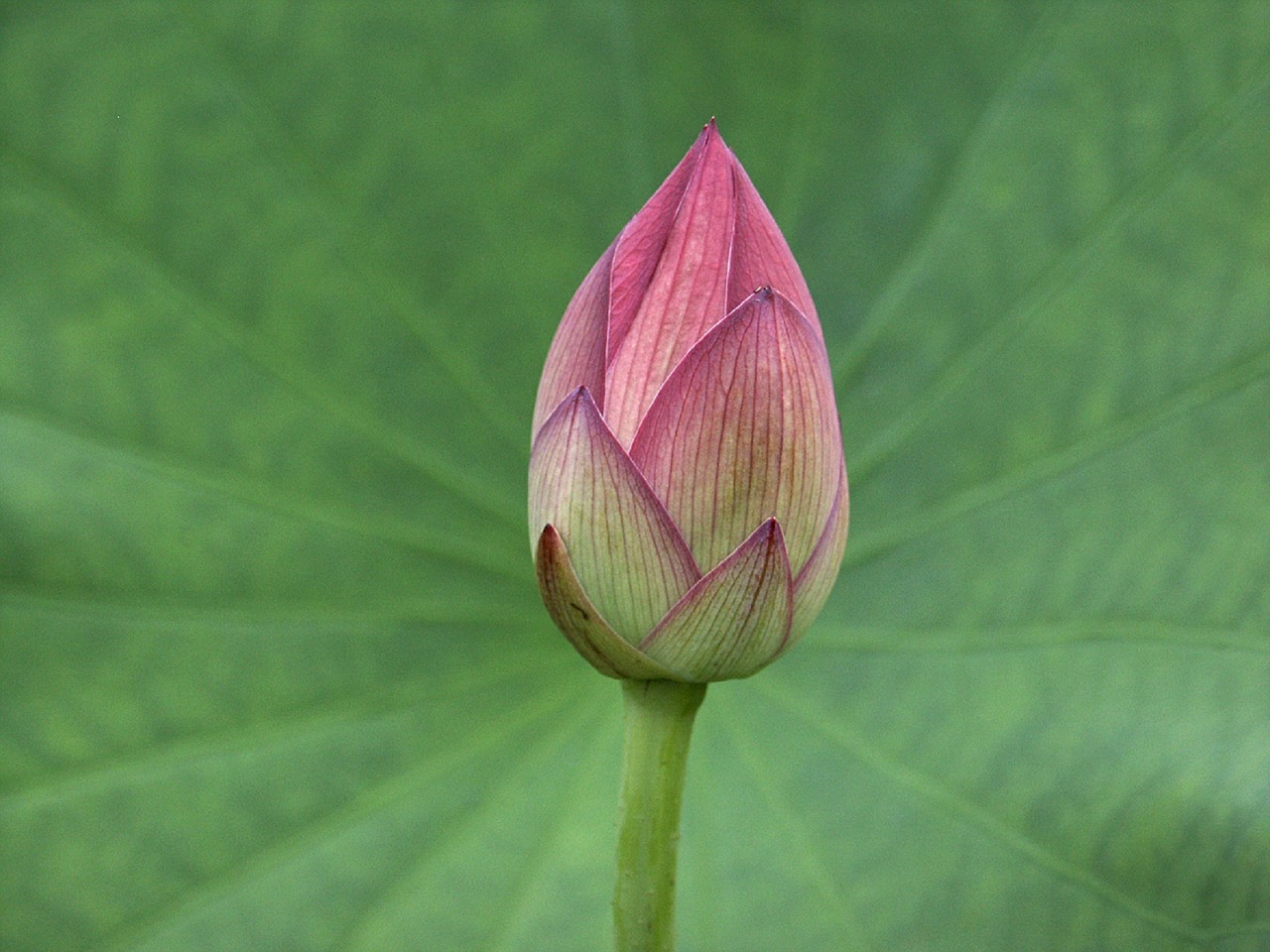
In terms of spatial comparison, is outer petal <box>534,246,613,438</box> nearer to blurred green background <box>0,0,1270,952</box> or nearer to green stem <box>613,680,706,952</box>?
green stem <box>613,680,706,952</box>

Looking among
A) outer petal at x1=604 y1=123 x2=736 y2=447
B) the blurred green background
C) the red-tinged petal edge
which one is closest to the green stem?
the red-tinged petal edge

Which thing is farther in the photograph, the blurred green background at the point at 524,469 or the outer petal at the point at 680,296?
the blurred green background at the point at 524,469

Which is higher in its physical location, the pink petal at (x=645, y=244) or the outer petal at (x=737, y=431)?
the pink petal at (x=645, y=244)

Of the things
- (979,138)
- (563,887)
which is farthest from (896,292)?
(563,887)

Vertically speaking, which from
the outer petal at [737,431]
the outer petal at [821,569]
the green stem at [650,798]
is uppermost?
the outer petal at [737,431]

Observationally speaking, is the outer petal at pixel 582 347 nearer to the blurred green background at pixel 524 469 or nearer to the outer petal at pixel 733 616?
the outer petal at pixel 733 616

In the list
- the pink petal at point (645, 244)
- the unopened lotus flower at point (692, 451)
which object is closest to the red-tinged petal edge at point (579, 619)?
the unopened lotus flower at point (692, 451)
